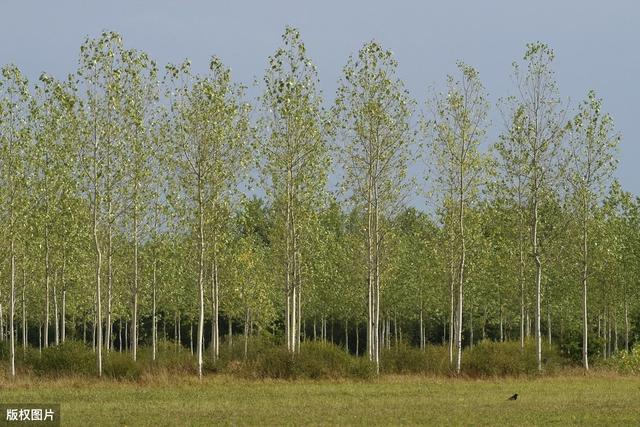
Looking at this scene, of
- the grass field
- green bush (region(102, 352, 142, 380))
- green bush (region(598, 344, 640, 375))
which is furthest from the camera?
green bush (region(598, 344, 640, 375))

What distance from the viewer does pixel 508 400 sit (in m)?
29.2

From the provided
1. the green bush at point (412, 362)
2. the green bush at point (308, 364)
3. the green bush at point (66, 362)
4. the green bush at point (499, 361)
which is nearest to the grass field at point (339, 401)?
the green bush at point (308, 364)

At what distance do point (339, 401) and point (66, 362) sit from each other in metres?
14.5

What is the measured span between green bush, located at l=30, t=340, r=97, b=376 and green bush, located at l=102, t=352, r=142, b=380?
56 cm

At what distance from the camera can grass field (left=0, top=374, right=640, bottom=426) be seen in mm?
23719

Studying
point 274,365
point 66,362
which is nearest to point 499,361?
point 274,365

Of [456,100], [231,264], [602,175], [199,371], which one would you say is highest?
[456,100]

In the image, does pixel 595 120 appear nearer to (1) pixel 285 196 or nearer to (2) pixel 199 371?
(1) pixel 285 196

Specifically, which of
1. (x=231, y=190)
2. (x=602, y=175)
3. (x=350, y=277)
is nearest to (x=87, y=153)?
(x=231, y=190)

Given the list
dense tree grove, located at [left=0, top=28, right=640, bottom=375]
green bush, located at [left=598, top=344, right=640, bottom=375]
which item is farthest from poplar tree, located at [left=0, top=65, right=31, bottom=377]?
green bush, located at [left=598, top=344, right=640, bottom=375]

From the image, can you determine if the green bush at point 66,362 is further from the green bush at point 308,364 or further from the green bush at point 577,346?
the green bush at point 577,346

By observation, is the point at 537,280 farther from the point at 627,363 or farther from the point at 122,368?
the point at 122,368

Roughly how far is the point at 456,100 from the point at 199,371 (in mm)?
16863

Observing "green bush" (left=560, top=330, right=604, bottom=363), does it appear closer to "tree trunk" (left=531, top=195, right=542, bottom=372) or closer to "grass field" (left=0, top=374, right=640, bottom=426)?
"tree trunk" (left=531, top=195, right=542, bottom=372)
